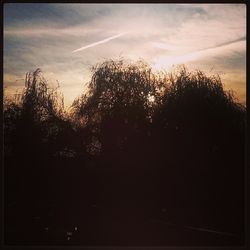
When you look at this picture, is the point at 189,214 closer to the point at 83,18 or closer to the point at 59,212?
the point at 59,212

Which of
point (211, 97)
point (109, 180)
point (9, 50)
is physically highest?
point (9, 50)

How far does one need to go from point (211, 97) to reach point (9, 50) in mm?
1336

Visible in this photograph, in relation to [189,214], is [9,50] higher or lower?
higher

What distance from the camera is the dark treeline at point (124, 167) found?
8.47 feet

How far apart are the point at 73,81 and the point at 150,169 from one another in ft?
2.51

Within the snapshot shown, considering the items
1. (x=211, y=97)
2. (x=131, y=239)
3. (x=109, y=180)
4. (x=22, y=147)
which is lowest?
(x=131, y=239)

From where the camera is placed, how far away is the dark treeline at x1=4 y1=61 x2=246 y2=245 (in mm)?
2582

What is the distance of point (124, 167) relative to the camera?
2652mm

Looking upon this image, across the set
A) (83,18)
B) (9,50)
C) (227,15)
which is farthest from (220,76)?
(9,50)

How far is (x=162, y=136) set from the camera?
2660 millimetres

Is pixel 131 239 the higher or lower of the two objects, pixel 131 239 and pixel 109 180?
the lower

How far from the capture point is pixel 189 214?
2621 mm

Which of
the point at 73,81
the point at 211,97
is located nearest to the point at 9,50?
the point at 73,81

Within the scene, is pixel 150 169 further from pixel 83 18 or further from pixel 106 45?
pixel 83 18
